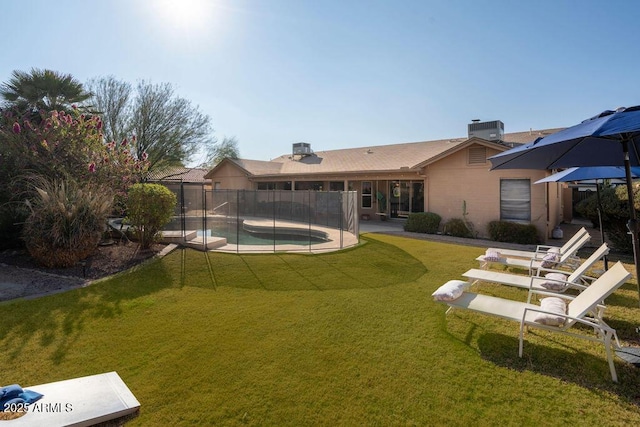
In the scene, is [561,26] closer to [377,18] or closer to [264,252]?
[377,18]

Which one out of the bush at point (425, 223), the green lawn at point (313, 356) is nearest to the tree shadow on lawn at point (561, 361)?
the green lawn at point (313, 356)

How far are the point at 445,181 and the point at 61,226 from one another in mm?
14063

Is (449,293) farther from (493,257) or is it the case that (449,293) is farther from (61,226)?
(61,226)

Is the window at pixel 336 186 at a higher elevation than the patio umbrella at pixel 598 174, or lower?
higher

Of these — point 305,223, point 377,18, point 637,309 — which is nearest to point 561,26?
point 377,18

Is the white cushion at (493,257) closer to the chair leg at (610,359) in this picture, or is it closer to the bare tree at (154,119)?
the chair leg at (610,359)

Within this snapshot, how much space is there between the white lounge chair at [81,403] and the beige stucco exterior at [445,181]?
14.2 m

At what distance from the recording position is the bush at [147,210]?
9.40 metres

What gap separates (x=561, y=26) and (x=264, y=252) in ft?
36.4

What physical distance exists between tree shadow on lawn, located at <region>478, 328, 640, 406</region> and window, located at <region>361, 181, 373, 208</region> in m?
16.1

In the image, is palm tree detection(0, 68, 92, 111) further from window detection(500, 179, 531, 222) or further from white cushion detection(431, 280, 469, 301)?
window detection(500, 179, 531, 222)

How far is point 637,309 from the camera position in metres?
5.70

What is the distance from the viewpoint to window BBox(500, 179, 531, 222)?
13320mm

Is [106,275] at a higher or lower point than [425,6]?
lower
